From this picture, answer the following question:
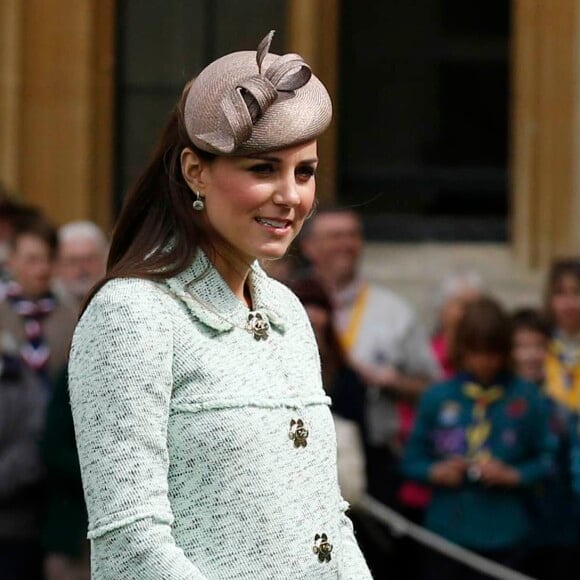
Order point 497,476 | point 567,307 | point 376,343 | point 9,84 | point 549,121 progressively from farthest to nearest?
1. point 9,84
2. point 549,121
3. point 376,343
4. point 567,307
5. point 497,476

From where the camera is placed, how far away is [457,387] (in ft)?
23.5

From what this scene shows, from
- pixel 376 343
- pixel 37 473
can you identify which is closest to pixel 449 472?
pixel 376 343

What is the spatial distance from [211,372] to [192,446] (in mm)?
121

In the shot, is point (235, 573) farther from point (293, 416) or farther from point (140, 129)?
point (140, 129)

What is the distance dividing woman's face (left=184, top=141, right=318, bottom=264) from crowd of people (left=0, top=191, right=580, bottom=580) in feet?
11.3

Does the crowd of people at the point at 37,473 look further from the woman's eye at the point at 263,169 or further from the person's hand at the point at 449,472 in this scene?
the woman's eye at the point at 263,169

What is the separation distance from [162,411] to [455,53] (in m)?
8.19

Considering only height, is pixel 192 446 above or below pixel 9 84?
below

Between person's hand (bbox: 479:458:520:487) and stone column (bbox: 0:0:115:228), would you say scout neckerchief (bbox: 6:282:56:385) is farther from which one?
stone column (bbox: 0:0:115:228)

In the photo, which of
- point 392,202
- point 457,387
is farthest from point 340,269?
point 392,202

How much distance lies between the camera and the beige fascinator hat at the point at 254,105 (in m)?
2.91

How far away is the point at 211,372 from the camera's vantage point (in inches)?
115

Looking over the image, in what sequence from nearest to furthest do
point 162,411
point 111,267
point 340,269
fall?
point 162,411
point 111,267
point 340,269

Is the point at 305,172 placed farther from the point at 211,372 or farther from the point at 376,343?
the point at 376,343
